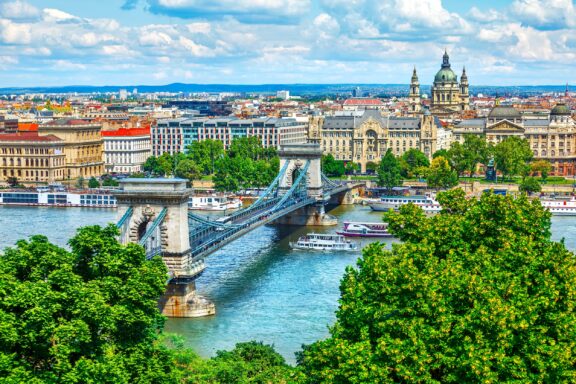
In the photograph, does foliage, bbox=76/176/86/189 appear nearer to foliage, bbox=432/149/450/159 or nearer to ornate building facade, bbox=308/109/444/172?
ornate building facade, bbox=308/109/444/172

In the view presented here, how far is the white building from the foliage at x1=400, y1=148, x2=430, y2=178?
71.5ft

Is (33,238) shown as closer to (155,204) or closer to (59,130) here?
(155,204)

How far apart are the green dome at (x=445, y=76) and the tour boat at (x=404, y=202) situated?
59.7 meters

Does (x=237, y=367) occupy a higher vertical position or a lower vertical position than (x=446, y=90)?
lower

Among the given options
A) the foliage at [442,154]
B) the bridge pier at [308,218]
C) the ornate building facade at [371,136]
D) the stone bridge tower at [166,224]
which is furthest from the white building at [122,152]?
the stone bridge tower at [166,224]

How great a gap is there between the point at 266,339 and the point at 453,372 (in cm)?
1165

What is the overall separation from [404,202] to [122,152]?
33.3 metres

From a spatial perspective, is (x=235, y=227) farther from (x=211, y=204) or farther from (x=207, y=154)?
(x=207, y=154)

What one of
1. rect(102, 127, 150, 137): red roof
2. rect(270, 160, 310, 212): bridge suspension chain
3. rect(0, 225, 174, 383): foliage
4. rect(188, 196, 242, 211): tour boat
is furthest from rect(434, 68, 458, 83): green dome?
rect(0, 225, 174, 383): foliage

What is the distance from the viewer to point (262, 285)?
35656mm

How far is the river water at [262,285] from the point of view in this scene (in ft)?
94.2

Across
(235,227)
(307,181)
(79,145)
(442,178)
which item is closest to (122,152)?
(79,145)

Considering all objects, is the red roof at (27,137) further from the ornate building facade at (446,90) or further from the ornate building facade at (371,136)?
the ornate building facade at (446,90)

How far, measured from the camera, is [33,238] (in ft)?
64.2
